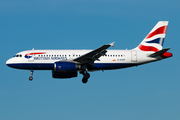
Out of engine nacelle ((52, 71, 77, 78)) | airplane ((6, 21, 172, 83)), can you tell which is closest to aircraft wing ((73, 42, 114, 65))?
airplane ((6, 21, 172, 83))

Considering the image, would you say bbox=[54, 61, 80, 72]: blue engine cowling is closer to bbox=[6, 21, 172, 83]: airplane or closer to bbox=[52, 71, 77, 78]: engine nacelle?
bbox=[6, 21, 172, 83]: airplane

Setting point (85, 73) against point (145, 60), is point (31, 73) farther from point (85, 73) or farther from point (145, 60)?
point (145, 60)

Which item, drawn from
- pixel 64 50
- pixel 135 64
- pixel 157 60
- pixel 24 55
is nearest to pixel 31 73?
pixel 24 55

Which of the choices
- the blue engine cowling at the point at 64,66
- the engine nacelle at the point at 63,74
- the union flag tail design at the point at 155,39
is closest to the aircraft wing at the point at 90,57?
the blue engine cowling at the point at 64,66

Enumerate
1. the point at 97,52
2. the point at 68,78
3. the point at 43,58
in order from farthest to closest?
the point at 68,78 < the point at 43,58 < the point at 97,52

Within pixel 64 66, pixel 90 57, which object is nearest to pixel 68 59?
pixel 64 66

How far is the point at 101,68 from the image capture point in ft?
152

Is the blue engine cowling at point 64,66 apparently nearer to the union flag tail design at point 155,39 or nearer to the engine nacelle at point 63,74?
the engine nacelle at point 63,74

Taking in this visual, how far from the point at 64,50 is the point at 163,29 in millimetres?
15121

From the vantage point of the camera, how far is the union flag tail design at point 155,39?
4875 cm

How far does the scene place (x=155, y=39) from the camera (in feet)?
162

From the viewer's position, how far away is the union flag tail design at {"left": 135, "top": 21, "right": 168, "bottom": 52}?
4875 cm

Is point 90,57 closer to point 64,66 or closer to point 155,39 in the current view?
point 64,66

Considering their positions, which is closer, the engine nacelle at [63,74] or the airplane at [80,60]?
the airplane at [80,60]
